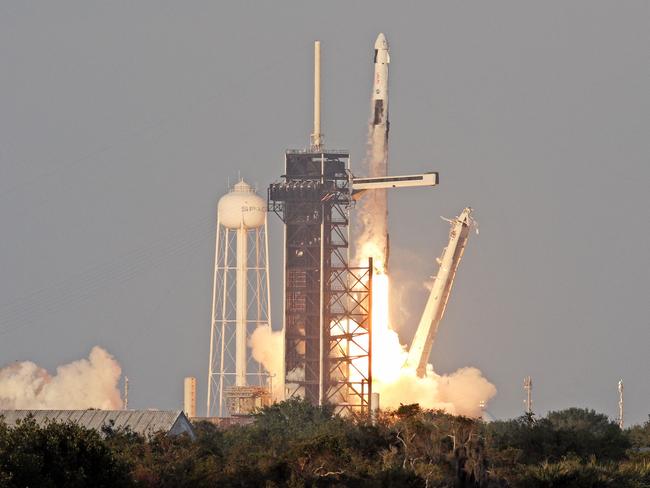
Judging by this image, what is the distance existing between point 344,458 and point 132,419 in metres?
31.1

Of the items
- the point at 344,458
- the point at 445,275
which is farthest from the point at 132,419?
the point at 445,275

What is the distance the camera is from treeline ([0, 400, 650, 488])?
9644 centimetres

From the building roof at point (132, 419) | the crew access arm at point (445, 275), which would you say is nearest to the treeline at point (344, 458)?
the building roof at point (132, 419)

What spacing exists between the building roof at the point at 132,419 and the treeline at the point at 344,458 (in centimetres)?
269

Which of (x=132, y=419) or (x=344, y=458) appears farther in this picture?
(x=132, y=419)

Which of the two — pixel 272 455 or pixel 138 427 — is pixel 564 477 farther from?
pixel 138 427

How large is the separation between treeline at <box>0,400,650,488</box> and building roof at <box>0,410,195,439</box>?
2691mm

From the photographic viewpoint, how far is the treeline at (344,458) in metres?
96.4

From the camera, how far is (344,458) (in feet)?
398

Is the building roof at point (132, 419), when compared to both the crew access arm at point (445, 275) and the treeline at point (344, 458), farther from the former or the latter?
the crew access arm at point (445, 275)

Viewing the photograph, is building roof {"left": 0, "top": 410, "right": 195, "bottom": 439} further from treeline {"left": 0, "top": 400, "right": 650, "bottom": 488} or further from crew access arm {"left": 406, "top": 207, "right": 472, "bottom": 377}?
crew access arm {"left": 406, "top": 207, "right": 472, "bottom": 377}

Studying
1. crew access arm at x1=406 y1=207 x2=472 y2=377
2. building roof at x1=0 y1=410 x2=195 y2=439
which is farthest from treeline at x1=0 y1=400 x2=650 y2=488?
crew access arm at x1=406 y1=207 x2=472 y2=377

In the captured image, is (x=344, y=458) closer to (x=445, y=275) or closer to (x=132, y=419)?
(x=132, y=419)

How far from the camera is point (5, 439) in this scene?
95625 millimetres
